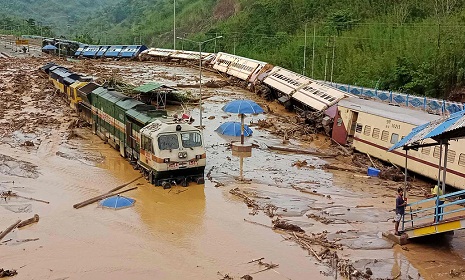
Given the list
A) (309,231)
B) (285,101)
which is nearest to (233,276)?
(309,231)

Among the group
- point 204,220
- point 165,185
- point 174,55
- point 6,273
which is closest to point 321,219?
point 204,220

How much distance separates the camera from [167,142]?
66.3ft

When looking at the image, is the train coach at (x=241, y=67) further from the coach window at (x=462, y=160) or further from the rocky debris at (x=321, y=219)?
the rocky debris at (x=321, y=219)

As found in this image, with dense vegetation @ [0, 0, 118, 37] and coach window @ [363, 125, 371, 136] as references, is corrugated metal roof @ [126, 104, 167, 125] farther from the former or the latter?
dense vegetation @ [0, 0, 118, 37]

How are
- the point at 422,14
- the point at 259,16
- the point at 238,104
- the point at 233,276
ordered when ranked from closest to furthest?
the point at 233,276
the point at 238,104
the point at 422,14
the point at 259,16

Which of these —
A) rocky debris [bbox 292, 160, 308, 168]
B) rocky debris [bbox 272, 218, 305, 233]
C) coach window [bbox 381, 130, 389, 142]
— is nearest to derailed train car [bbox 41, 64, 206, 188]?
rocky debris [bbox 272, 218, 305, 233]

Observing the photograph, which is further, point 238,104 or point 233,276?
point 238,104

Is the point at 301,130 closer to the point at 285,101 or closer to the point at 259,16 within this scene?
the point at 285,101

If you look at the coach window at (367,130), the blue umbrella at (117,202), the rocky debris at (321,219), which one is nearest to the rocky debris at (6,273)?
the blue umbrella at (117,202)

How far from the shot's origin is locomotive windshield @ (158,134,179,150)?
66.0ft

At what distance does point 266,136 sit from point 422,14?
26114mm

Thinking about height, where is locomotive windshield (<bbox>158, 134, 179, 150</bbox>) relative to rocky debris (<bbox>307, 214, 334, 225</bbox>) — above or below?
above

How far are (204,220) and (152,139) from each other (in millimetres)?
4053

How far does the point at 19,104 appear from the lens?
124 ft
